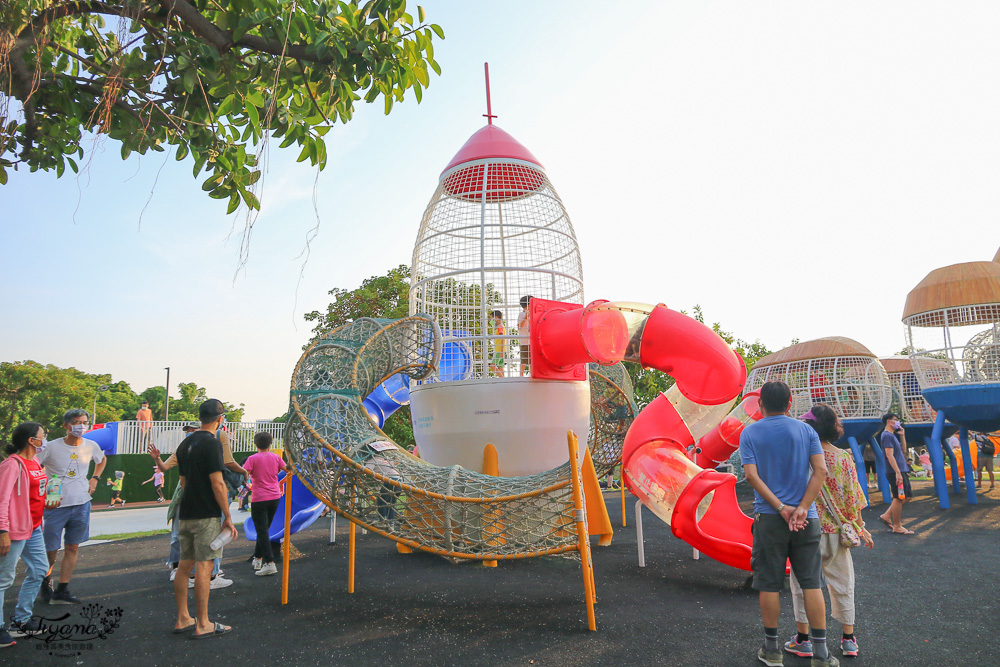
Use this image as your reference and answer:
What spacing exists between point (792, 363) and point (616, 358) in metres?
10.2

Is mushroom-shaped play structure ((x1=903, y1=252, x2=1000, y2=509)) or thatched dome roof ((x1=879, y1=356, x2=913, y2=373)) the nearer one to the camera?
mushroom-shaped play structure ((x1=903, y1=252, x2=1000, y2=509))

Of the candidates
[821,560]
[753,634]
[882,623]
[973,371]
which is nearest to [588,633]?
[753,634]

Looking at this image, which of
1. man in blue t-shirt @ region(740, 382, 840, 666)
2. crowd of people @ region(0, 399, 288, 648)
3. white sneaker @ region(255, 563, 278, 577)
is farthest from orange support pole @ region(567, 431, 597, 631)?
white sneaker @ region(255, 563, 278, 577)

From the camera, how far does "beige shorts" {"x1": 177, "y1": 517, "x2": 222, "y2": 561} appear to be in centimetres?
409

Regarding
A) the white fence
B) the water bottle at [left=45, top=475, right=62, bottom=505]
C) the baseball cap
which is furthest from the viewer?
the white fence

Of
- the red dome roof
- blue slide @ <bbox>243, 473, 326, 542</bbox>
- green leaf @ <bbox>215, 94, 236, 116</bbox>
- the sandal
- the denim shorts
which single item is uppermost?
the red dome roof

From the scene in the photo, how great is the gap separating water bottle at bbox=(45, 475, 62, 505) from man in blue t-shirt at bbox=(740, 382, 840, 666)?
565 centimetres

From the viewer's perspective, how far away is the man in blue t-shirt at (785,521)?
130 inches

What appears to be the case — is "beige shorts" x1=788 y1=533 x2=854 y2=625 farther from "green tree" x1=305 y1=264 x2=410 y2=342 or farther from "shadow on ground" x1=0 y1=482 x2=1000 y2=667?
"green tree" x1=305 y1=264 x2=410 y2=342

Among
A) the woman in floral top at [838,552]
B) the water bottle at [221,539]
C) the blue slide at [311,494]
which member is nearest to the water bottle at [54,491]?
the water bottle at [221,539]

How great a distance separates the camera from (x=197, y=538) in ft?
13.4

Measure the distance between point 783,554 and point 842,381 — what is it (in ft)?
37.5

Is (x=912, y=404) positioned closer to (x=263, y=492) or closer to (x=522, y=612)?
(x=522, y=612)

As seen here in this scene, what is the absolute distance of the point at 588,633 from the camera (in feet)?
13.0
